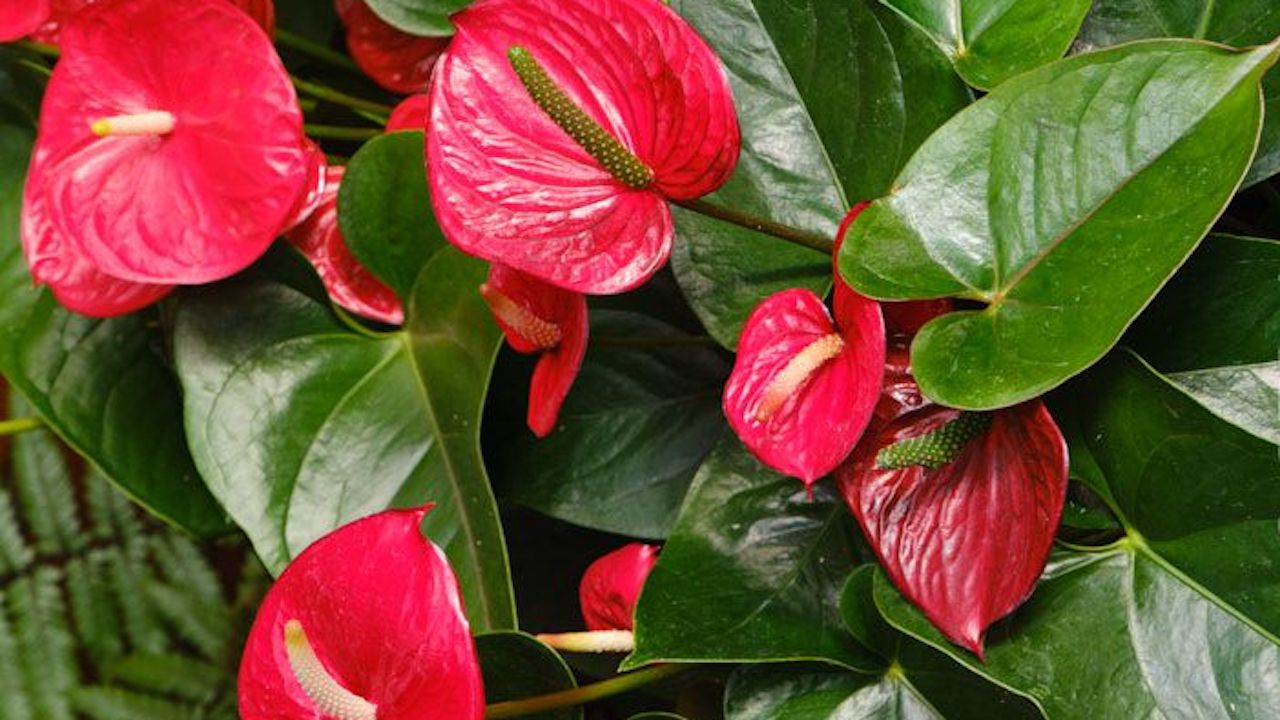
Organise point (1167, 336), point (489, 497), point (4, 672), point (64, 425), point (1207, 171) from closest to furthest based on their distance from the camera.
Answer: point (1207, 171), point (1167, 336), point (489, 497), point (64, 425), point (4, 672)

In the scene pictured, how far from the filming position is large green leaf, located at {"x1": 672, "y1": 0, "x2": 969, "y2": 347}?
732 millimetres

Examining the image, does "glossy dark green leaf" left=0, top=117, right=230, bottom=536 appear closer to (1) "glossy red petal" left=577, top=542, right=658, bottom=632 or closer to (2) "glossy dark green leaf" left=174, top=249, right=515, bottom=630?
(2) "glossy dark green leaf" left=174, top=249, right=515, bottom=630

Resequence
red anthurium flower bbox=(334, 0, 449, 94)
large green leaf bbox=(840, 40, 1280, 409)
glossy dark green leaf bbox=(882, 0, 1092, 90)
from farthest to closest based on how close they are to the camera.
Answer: red anthurium flower bbox=(334, 0, 449, 94), glossy dark green leaf bbox=(882, 0, 1092, 90), large green leaf bbox=(840, 40, 1280, 409)

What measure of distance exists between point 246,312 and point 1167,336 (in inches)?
22.0

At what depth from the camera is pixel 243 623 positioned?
118 centimetres

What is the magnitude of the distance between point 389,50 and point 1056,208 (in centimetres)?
53

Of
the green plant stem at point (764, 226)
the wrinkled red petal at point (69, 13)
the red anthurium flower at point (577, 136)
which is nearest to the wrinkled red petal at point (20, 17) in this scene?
the wrinkled red petal at point (69, 13)

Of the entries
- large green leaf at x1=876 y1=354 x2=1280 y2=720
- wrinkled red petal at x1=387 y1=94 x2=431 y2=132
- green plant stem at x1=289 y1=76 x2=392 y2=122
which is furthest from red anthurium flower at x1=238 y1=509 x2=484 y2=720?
green plant stem at x1=289 y1=76 x2=392 y2=122

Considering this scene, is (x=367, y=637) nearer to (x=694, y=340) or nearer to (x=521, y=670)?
(x=521, y=670)

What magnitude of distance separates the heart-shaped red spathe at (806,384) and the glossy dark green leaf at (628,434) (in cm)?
26

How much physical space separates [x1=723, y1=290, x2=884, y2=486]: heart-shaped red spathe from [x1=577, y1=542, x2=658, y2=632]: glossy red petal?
6.7 inches

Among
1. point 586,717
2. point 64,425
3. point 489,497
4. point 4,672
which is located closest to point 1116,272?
point 489,497

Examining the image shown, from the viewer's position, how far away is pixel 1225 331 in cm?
67

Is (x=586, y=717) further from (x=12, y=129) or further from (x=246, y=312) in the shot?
(x=12, y=129)
